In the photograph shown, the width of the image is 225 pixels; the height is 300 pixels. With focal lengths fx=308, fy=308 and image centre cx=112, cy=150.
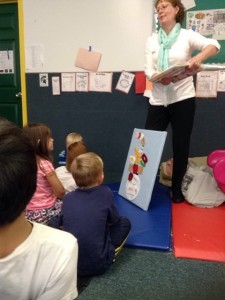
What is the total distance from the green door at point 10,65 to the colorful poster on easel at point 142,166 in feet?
5.33

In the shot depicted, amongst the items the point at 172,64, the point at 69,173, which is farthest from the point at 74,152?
the point at 172,64

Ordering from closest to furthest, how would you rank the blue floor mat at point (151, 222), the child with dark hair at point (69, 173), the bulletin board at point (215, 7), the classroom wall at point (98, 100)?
1. the blue floor mat at point (151, 222)
2. the child with dark hair at point (69, 173)
3. the bulletin board at point (215, 7)
4. the classroom wall at point (98, 100)

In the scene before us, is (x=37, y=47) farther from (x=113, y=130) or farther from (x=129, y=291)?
(x=129, y=291)

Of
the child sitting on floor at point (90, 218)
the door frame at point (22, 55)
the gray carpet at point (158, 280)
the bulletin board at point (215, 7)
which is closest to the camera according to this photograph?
the gray carpet at point (158, 280)

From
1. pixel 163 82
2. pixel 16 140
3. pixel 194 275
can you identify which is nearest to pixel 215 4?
pixel 163 82

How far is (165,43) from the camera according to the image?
86.4 inches

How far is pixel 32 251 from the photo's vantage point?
64 centimetres

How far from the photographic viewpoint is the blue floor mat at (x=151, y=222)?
5.54ft

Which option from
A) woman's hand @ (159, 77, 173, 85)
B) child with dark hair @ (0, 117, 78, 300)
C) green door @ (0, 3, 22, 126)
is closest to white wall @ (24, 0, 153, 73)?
green door @ (0, 3, 22, 126)

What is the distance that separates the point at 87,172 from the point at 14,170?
951mm

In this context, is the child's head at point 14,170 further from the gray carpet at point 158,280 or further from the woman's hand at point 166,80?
the woman's hand at point 166,80

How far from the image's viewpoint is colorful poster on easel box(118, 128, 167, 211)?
6.91 feet

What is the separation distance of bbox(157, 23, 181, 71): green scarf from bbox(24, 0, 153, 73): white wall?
0.64 metres

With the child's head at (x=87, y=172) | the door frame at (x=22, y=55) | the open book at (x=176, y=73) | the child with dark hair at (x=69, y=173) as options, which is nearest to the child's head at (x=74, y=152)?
the child with dark hair at (x=69, y=173)
